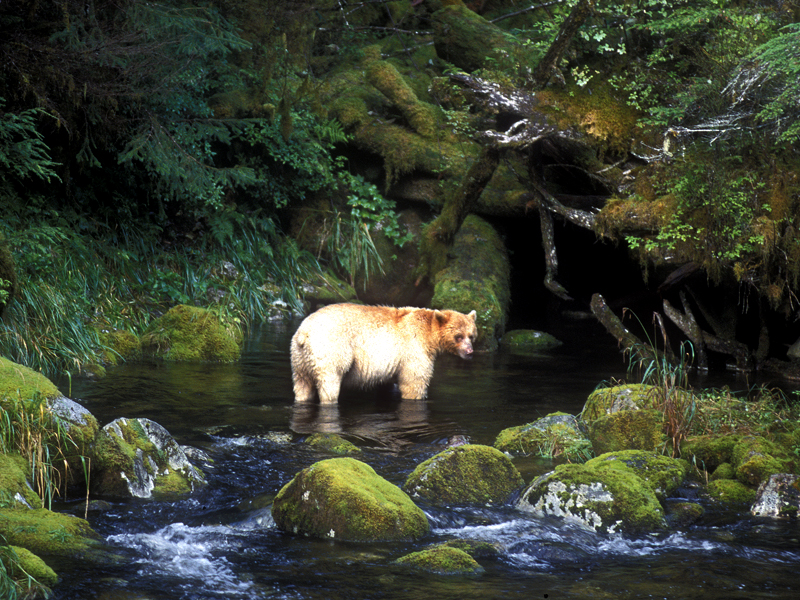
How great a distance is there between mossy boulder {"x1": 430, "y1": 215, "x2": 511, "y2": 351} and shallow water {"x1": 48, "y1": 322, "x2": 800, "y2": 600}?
16.9 ft

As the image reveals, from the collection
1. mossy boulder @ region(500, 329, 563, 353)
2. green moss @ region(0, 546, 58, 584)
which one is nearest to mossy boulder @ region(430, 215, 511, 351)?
mossy boulder @ region(500, 329, 563, 353)

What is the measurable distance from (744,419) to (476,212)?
8944 millimetres

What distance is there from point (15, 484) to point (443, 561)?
9.87 ft

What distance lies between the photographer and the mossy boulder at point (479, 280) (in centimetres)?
1372

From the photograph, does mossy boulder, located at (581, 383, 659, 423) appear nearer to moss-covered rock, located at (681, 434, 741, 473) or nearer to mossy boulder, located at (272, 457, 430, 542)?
moss-covered rock, located at (681, 434, 741, 473)

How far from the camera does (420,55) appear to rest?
1967 cm

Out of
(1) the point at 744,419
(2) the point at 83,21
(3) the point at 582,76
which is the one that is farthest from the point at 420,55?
(1) the point at 744,419

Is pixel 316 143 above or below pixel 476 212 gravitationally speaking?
above

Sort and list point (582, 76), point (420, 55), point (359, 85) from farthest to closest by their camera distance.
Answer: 1. point (420, 55)
2. point (359, 85)
3. point (582, 76)

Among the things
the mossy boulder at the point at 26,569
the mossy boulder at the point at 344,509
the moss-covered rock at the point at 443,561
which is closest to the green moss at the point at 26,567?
the mossy boulder at the point at 26,569

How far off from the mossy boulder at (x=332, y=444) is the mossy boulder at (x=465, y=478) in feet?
3.51

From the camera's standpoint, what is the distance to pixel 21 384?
578 centimetres

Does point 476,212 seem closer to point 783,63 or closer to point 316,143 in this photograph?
point 316,143

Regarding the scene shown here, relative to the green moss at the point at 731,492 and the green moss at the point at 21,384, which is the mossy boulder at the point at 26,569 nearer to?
the green moss at the point at 21,384
